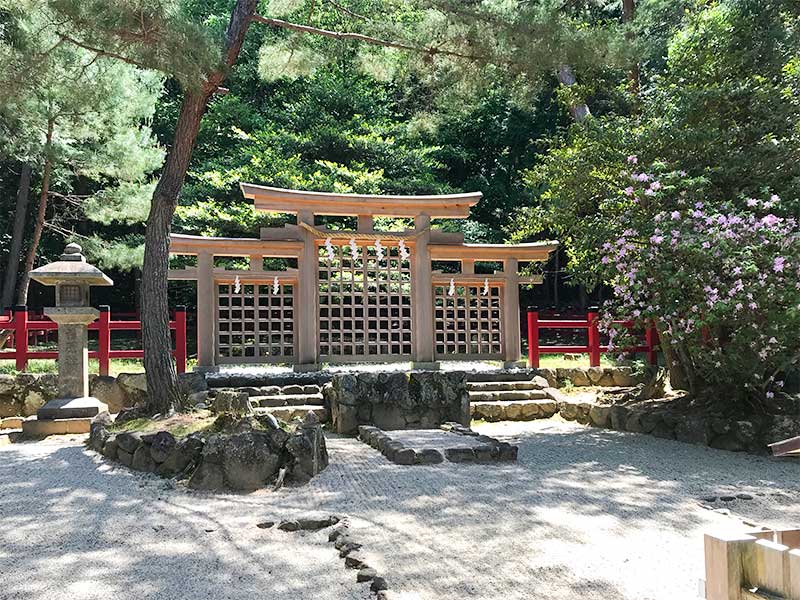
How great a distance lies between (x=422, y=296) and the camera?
1038 centimetres

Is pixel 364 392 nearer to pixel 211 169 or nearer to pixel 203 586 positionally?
pixel 203 586

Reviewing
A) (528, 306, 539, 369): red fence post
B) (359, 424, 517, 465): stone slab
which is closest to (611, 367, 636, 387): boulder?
(528, 306, 539, 369): red fence post

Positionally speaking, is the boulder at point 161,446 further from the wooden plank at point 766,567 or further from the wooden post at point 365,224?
the wooden post at point 365,224

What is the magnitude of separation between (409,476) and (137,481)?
7.13 feet

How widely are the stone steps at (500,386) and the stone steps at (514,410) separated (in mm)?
425

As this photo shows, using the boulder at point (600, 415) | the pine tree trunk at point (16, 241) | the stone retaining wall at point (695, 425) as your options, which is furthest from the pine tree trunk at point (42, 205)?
the stone retaining wall at point (695, 425)

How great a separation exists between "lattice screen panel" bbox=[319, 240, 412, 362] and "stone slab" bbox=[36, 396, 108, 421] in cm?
339

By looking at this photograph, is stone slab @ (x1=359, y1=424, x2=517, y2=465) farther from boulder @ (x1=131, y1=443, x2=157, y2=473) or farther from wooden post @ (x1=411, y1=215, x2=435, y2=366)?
wooden post @ (x1=411, y1=215, x2=435, y2=366)

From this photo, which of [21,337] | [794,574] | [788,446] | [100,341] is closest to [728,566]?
[794,574]

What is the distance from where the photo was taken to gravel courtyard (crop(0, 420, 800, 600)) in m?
3.06

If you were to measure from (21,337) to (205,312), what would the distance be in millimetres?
2591

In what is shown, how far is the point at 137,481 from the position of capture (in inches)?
206

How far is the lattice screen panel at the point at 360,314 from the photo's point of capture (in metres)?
10.4

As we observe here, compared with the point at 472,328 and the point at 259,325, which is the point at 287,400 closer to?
the point at 259,325
